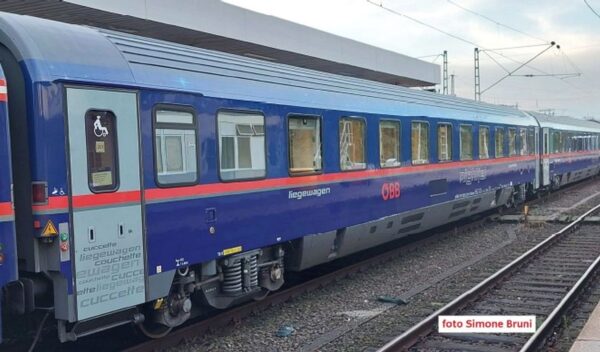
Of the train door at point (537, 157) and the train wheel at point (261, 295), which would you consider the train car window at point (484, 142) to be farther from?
the train wheel at point (261, 295)

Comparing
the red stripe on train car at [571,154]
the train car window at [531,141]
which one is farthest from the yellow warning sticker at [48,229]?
the red stripe on train car at [571,154]

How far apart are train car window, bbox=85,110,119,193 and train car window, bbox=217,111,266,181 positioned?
1.56 m

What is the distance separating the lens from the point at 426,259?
1211 centimetres

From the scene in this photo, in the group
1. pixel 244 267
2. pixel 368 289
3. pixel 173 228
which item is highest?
pixel 173 228

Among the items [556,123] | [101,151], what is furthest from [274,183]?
[556,123]

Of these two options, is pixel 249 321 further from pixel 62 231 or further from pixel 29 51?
pixel 29 51

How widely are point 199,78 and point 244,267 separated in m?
2.32

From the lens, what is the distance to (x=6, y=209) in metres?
5.00

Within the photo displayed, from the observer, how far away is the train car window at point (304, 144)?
27.6ft

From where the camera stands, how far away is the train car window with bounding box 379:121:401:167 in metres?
10.7

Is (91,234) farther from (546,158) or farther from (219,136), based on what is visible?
(546,158)

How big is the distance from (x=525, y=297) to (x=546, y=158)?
15.0m

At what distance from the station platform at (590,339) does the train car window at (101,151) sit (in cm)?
463

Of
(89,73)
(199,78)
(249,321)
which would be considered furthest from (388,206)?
(89,73)
